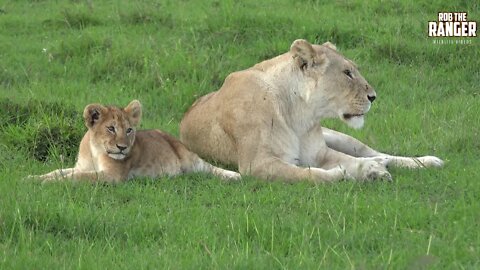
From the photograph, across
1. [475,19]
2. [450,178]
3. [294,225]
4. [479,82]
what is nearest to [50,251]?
[294,225]

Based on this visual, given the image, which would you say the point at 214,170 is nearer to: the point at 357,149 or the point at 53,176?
the point at 53,176

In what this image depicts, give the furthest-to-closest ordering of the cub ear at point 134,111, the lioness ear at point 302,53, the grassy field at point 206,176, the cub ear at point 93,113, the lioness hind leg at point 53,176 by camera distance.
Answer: the lioness ear at point 302,53, the cub ear at point 134,111, the cub ear at point 93,113, the lioness hind leg at point 53,176, the grassy field at point 206,176

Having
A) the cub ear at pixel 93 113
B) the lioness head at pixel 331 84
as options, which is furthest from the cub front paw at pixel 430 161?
the cub ear at pixel 93 113

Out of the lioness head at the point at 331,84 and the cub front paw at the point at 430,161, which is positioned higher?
the lioness head at the point at 331,84

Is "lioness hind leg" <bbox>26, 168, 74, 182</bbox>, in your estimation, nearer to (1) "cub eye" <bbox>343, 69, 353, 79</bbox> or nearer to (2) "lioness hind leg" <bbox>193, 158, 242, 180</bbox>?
(2) "lioness hind leg" <bbox>193, 158, 242, 180</bbox>

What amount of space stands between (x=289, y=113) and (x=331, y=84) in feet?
1.27

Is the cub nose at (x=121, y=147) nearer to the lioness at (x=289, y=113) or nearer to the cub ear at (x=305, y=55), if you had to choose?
the lioness at (x=289, y=113)

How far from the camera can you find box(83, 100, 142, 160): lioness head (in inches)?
266

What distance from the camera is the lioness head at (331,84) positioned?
738 cm

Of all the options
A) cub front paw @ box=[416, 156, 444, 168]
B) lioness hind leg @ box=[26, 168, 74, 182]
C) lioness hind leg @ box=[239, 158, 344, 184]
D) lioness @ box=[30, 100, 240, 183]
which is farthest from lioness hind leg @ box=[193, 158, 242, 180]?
cub front paw @ box=[416, 156, 444, 168]

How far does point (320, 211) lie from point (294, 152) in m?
1.62

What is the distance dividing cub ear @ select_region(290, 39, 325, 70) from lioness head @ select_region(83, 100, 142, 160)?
1368 mm

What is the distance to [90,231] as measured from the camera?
539 centimetres

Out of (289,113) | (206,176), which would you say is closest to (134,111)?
(206,176)
